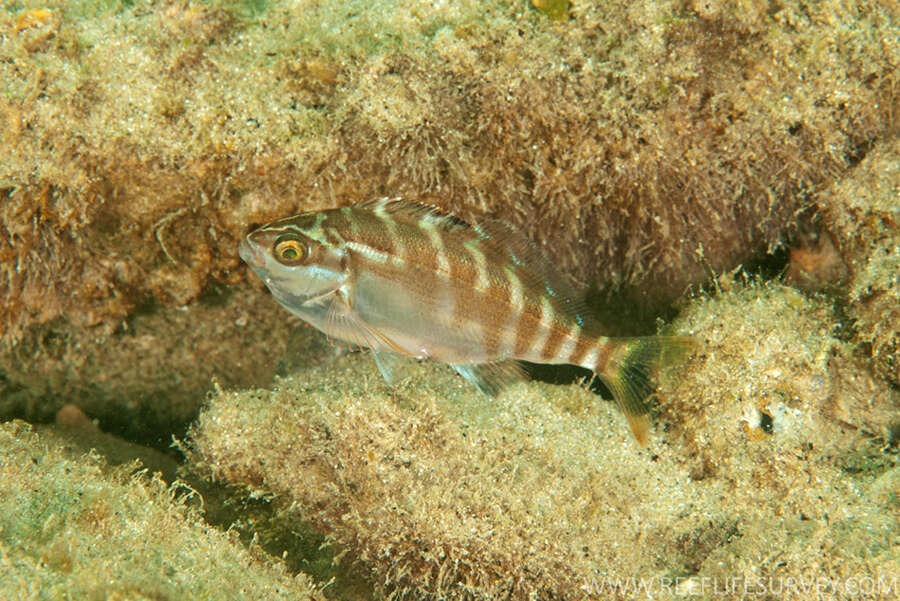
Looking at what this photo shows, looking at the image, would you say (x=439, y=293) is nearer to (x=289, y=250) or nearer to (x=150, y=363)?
(x=289, y=250)


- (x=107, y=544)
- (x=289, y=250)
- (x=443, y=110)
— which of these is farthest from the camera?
(x=443, y=110)

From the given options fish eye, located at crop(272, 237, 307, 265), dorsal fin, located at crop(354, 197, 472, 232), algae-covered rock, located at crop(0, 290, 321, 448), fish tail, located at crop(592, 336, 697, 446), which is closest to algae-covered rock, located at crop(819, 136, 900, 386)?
fish tail, located at crop(592, 336, 697, 446)

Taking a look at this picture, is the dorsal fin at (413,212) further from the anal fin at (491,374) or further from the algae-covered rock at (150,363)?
the algae-covered rock at (150,363)

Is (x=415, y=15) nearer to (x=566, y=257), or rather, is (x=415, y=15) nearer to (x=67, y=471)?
(x=566, y=257)

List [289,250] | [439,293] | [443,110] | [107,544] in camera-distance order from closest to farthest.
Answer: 1. [107,544]
2. [289,250]
3. [439,293]
4. [443,110]

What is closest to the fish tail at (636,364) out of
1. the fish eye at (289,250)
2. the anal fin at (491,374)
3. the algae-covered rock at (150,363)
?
the anal fin at (491,374)

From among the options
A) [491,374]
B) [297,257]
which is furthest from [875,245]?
[297,257]

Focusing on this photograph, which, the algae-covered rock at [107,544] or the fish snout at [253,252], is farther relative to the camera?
the fish snout at [253,252]
